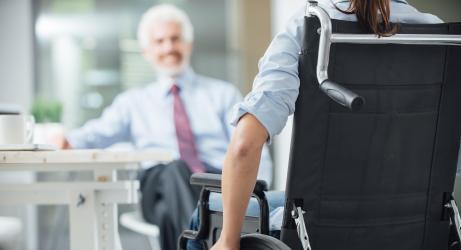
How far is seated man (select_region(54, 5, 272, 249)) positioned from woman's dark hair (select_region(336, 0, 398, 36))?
1.57 meters

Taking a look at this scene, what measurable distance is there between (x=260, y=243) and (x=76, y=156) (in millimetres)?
598

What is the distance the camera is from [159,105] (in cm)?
376

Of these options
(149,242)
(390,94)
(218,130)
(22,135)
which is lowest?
(149,242)

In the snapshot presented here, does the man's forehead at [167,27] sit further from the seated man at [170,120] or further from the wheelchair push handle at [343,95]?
the wheelchair push handle at [343,95]

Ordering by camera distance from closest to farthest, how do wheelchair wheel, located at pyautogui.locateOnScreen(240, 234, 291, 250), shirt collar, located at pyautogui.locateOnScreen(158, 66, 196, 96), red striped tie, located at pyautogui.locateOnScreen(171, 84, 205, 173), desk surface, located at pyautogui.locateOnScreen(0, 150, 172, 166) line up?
wheelchair wheel, located at pyautogui.locateOnScreen(240, 234, 291, 250)
desk surface, located at pyautogui.locateOnScreen(0, 150, 172, 166)
red striped tie, located at pyautogui.locateOnScreen(171, 84, 205, 173)
shirt collar, located at pyautogui.locateOnScreen(158, 66, 196, 96)

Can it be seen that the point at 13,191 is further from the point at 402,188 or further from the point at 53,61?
the point at 53,61

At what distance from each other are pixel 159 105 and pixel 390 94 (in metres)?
2.38

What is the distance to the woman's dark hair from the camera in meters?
1.45

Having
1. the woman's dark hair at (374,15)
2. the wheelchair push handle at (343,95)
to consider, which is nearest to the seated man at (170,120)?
the woman's dark hair at (374,15)

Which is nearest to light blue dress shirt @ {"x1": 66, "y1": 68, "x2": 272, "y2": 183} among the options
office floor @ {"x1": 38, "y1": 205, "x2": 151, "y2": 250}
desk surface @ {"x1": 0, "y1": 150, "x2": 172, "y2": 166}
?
office floor @ {"x1": 38, "y1": 205, "x2": 151, "y2": 250}

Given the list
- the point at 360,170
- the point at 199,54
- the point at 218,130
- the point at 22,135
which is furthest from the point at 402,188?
the point at 199,54

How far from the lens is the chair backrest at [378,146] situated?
1430 millimetres

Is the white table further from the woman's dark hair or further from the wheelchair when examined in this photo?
the woman's dark hair

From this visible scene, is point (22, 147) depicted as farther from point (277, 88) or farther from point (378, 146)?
point (378, 146)
